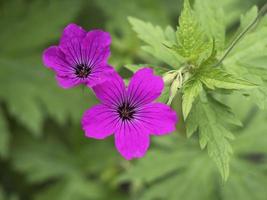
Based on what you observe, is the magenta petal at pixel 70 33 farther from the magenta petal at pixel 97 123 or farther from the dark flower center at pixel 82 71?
the magenta petal at pixel 97 123

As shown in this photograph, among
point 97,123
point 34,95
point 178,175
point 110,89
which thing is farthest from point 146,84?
point 34,95

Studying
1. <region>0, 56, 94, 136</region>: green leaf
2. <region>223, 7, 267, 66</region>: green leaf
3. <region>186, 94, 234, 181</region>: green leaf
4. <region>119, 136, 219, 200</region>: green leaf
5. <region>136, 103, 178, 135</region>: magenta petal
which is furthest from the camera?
<region>0, 56, 94, 136</region>: green leaf

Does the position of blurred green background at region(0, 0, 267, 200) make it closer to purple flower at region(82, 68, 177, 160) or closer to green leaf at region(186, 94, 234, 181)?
green leaf at region(186, 94, 234, 181)

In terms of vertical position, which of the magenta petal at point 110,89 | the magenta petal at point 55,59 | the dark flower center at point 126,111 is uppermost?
the magenta petal at point 55,59

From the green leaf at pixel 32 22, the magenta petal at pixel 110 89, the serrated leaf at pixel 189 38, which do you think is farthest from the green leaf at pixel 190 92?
the green leaf at pixel 32 22

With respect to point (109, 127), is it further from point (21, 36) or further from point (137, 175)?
point (21, 36)

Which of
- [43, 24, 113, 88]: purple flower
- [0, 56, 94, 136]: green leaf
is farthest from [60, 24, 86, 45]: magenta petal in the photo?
[0, 56, 94, 136]: green leaf
